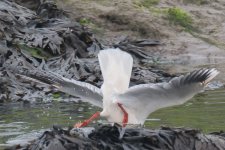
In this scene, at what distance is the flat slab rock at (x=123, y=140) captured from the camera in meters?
6.23

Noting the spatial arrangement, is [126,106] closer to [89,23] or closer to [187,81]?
[187,81]

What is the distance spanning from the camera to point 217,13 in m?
18.1

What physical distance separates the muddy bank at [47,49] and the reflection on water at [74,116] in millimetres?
887

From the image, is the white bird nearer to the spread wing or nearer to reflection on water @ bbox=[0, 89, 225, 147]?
the spread wing

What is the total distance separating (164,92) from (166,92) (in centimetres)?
3

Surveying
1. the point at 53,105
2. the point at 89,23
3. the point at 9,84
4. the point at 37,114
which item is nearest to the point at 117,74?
the point at 37,114

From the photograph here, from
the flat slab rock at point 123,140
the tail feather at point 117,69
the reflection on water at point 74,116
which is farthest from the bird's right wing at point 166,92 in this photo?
the reflection on water at point 74,116

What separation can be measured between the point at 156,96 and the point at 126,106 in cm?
38

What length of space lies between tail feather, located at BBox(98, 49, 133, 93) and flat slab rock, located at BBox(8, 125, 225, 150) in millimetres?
847

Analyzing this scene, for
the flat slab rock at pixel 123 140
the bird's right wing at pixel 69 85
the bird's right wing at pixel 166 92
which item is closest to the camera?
the flat slab rock at pixel 123 140

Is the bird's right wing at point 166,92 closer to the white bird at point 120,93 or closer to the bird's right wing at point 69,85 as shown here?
the white bird at point 120,93

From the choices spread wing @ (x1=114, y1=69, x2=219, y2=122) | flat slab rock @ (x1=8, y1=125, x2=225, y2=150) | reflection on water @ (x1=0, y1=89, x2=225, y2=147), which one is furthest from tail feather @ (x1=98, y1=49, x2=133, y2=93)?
reflection on water @ (x1=0, y1=89, x2=225, y2=147)

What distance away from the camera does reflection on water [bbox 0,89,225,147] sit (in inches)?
340

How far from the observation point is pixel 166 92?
6746mm
